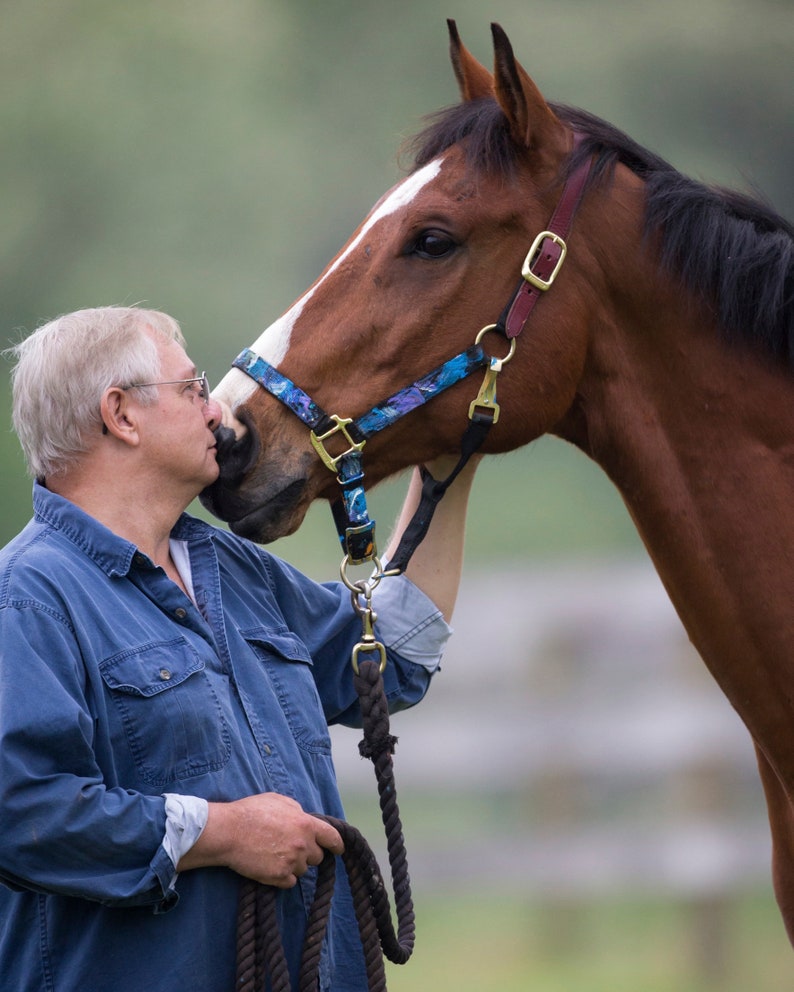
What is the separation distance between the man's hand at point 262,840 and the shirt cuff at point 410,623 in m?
0.54

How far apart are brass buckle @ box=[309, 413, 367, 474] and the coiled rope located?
1.26ft

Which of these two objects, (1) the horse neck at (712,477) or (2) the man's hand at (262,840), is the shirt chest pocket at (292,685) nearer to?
(2) the man's hand at (262,840)

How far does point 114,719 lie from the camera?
76.4 inches

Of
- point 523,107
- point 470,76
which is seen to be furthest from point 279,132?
point 523,107

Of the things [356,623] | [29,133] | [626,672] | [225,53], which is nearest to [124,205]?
[29,133]

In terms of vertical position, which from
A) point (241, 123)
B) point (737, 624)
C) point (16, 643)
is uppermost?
point (16, 643)

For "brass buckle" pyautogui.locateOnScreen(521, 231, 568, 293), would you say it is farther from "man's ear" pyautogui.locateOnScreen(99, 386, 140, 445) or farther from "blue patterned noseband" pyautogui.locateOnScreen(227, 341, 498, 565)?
"man's ear" pyautogui.locateOnScreen(99, 386, 140, 445)

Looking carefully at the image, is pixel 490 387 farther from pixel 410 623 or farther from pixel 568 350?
pixel 410 623

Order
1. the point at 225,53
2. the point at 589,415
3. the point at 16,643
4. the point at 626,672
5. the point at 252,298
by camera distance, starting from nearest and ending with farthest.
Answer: the point at 16,643
the point at 589,415
the point at 626,672
the point at 252,298
the point at 225,53

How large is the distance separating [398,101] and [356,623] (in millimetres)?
13056

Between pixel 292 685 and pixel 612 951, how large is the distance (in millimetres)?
4088

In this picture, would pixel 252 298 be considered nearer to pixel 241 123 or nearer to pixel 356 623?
pixel 241 123

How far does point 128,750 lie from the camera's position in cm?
196

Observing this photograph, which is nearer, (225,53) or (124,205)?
(124,205)
